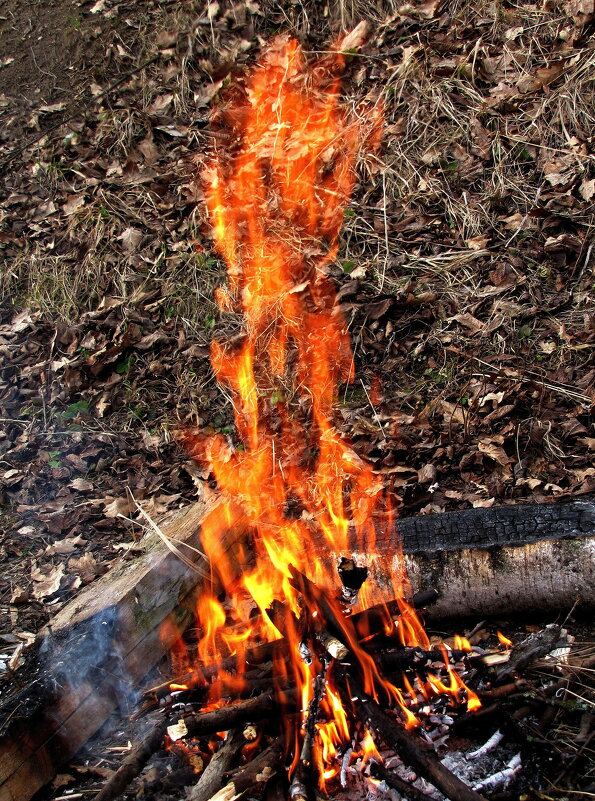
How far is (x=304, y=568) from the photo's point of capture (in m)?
3.23

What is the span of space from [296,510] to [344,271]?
2.25 meters

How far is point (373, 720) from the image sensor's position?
7.70ft

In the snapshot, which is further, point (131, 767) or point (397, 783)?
point (131, 767)

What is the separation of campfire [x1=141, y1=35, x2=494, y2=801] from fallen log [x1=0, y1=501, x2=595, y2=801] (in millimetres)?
238

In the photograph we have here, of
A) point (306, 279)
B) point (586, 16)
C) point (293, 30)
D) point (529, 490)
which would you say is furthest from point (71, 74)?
point (529, 490)

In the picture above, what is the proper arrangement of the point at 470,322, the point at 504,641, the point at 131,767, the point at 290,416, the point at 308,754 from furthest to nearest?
the point at 290,416, the point at 470,322, the point at 504,641, the point at 131,767, the point at 308,754

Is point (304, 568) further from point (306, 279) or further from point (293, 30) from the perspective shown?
point (293, 30)

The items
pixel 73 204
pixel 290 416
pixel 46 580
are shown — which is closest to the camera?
pixel 46 580

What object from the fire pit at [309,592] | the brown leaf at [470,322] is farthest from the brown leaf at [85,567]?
the brown leaf at [470,322]

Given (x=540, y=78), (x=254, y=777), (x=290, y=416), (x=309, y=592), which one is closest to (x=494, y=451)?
(x=290, y=416)

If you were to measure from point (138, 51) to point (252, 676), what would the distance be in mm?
7095

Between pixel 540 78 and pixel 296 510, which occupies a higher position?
pixel 540 78

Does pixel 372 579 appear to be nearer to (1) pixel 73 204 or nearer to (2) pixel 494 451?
(2) pixel 494 451

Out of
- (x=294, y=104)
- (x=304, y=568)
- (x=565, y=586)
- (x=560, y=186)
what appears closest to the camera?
(x=565, y=586)
